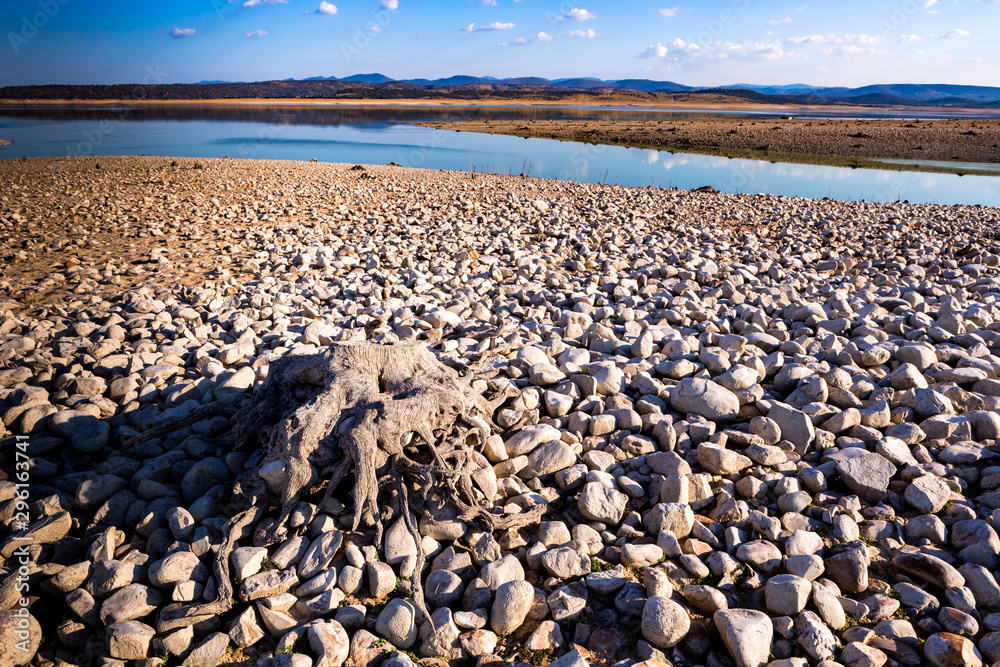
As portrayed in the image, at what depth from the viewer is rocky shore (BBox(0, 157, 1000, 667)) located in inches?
Result: 82.9

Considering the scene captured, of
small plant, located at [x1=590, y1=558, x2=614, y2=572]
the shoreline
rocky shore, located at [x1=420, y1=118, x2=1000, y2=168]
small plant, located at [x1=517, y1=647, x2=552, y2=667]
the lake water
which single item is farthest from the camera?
rocky shore, located at [x1=420, y1=118, x2=1000, y2=168]

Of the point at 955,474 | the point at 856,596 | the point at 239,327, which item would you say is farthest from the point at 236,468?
the point at 955,474

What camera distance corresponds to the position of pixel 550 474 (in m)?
3.08

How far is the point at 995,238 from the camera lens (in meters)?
9.97

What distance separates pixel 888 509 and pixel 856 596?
2.34ft

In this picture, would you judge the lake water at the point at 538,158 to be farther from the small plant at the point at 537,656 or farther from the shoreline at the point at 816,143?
the small plant at the point at 537,656

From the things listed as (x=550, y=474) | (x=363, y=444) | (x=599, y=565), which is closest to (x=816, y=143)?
(x=550, y=474)

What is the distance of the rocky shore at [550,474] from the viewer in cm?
211

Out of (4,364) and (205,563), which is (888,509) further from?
(4,364)

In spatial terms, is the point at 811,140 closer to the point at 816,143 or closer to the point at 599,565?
the point at 816,143

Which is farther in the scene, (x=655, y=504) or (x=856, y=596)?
(x=655, y=504)

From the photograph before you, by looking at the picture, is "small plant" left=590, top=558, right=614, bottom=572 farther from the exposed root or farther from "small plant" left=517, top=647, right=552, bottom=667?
Result: "small plant" left=517, top=647, right=552, bottom=667

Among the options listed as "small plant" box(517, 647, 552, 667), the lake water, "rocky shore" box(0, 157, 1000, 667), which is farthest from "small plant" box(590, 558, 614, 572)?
the lake water

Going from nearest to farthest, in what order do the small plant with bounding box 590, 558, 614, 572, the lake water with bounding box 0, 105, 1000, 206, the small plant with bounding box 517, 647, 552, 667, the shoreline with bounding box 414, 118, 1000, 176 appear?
the small plant with bounding box 517, 647, 552, 667 → the small plant with bounding box 590, 558, 614, 572 → the lake water with bounding box 0, 105, 1000, 206 → the shoreline with bounding box 414, 118, 1000, 176
